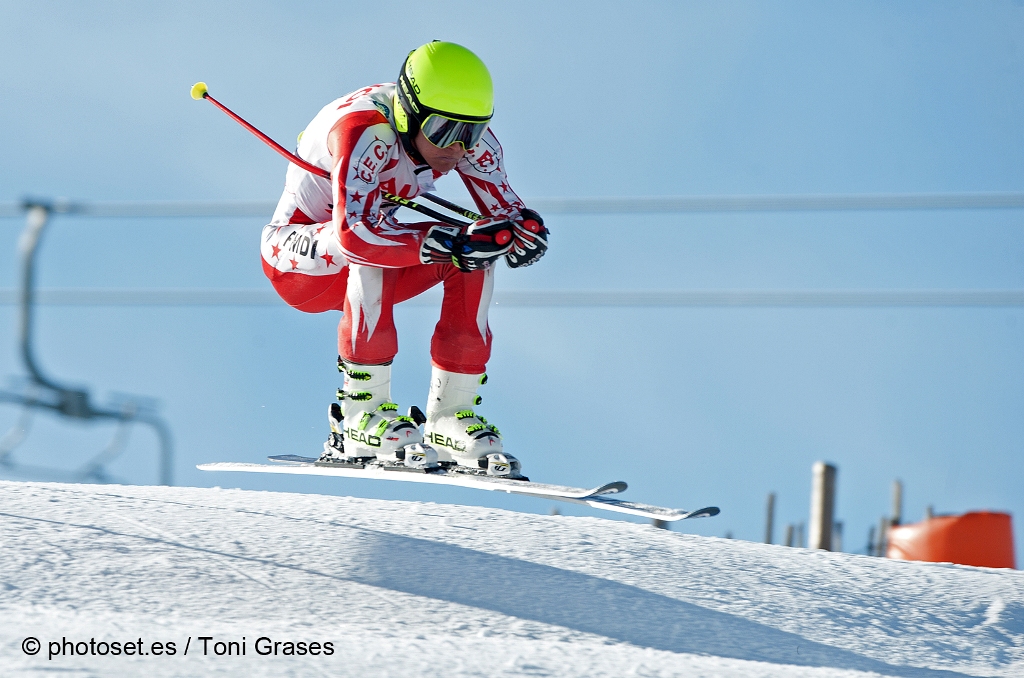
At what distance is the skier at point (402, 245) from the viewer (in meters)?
4.29

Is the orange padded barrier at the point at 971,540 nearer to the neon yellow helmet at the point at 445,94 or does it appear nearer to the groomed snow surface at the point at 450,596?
the groomed snow surface at the point at 450,596

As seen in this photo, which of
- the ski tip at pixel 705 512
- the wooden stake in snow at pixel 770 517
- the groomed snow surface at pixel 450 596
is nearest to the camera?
the groomed snow surface at pixel 450 596

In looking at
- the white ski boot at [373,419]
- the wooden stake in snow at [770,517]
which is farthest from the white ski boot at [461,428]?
the wooden stake in snow at [770,517]

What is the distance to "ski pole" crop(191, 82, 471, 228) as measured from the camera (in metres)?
4.48

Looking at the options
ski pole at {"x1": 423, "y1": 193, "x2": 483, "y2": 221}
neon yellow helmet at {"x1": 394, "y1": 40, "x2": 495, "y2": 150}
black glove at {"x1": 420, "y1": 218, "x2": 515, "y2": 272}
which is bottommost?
black glove at {"x1": 420, "y1": 218, "x2": 515, "y2": 272}

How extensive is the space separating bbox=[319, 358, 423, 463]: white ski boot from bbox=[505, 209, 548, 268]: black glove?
0.88 meters

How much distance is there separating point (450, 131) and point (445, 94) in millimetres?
144

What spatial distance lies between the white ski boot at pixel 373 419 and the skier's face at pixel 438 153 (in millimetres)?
870

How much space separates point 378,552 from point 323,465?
66.5 inches

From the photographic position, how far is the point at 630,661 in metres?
2.56

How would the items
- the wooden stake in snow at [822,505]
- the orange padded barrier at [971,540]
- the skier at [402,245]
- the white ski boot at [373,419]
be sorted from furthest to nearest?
the wooden stake in snow at [822,505], the orange padded barrier at [971,540], the white ski boot at [373,419], the skier at [402,245]

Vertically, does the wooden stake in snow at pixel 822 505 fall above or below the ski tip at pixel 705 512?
above

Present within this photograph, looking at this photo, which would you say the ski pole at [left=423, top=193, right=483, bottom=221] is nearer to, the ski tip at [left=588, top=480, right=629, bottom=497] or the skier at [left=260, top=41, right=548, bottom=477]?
the skier at [left=260, top=41, right=548, bottom=477]

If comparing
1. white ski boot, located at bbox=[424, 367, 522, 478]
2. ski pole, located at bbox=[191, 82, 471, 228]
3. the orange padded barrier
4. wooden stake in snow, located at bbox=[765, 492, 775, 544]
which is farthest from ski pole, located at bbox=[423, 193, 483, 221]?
wooden stake in snow, located at bbox=[765, 492, 775, 544]
